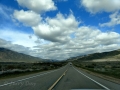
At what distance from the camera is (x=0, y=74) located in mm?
27016

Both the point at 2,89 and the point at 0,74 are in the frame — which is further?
the point at 0,74

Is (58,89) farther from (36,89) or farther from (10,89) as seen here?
(10,89)

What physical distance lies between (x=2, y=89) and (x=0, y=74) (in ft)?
56.3

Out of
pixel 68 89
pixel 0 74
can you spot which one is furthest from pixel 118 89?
pixel 0 74

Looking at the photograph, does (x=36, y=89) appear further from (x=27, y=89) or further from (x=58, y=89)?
(x=58, y=89)

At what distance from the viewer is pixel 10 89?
426 inches

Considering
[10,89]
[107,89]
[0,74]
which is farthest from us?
[0,74]

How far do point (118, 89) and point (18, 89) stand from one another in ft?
20.9

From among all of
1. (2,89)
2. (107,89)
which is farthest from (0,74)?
(107,89)

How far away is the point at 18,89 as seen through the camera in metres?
10.9

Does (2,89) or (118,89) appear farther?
(118,89)

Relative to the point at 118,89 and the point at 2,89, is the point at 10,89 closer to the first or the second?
the point at 2,89

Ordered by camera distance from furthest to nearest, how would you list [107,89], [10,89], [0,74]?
1. [0,74]
2. [107,89]
3. [10,89]

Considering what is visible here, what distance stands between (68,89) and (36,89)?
1979 millimetres
